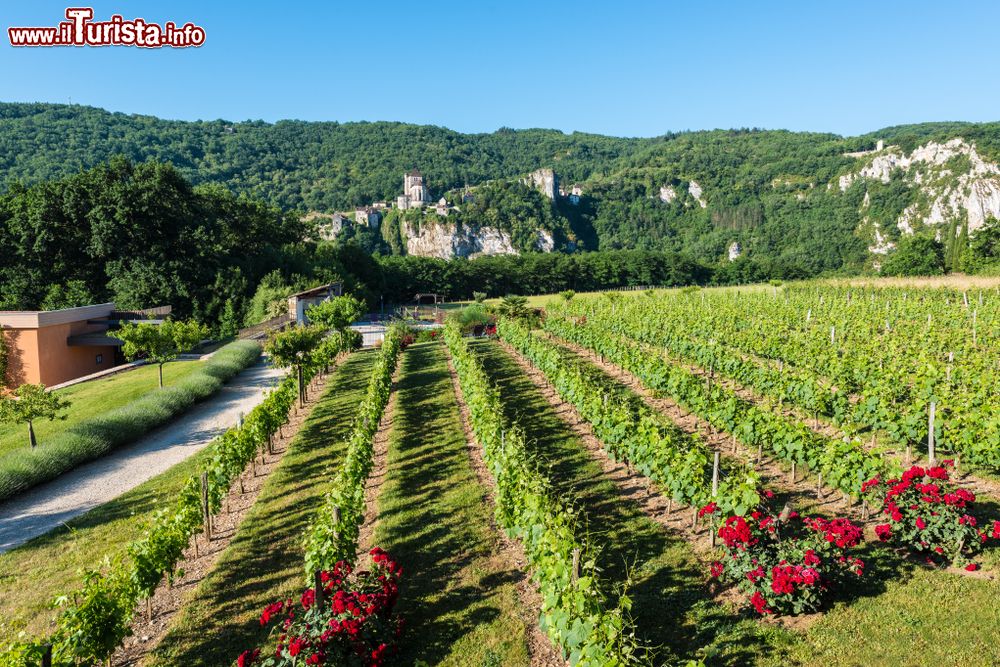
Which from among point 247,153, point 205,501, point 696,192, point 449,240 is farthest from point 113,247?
point 696,192

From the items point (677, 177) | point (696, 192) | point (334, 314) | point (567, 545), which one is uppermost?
point (677, 177)

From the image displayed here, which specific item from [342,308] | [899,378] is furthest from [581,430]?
[342,308]

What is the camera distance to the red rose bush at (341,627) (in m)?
5.33

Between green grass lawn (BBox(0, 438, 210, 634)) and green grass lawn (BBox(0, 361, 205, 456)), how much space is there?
3758 mm

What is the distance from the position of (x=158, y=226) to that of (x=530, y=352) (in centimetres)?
3148

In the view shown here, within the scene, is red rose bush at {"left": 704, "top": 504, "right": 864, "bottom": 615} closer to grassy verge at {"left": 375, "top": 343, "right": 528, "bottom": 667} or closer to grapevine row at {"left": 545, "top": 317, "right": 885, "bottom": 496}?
grapevine row at {"left": 545, "top": 317, "right": 885, "bottom": 496}

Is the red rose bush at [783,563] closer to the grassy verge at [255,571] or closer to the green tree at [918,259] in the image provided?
the grassy verge at [255,571]

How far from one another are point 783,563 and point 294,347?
47.0 feet

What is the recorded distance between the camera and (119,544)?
8867 mm

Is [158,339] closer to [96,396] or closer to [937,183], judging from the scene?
[96,396]

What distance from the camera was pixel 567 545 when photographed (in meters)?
6.15

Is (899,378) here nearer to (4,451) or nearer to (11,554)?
(11,554)

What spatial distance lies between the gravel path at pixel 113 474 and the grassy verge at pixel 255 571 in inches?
121

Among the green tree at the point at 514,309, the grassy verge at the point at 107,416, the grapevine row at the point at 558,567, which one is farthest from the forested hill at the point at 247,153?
the grapevine row at the point at 558,567
